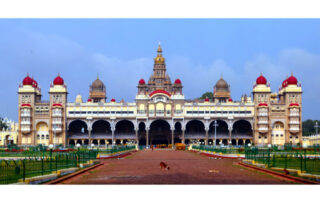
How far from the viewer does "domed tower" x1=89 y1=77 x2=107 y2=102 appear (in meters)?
102

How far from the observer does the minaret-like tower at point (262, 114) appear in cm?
8762

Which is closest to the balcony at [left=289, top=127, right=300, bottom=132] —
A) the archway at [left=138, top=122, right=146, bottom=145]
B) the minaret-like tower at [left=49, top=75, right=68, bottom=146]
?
the archway at [left=138, top=122, right=146, bottom=145]

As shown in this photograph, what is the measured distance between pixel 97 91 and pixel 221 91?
97.3ft

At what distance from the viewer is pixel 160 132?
94.5 meters

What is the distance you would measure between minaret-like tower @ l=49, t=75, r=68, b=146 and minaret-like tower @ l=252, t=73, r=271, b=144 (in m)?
39.3

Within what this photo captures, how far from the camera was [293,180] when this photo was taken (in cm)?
1927

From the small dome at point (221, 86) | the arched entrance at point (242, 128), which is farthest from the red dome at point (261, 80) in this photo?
the small dome at point (221, 86)

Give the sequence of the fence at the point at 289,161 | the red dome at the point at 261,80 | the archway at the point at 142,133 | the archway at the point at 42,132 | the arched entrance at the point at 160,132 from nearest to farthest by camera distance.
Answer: the fence at the point at 289,161
the archway at the point at 42,132
the red dome at the point at 261,80
the archway at the point at 142,133
the arched entrance at the point at 160,132

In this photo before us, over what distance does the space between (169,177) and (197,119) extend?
228ft

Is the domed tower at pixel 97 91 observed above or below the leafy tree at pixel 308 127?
above

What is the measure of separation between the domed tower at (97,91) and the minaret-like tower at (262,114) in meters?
35.1

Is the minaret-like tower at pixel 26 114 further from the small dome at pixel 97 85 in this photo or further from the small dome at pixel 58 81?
the small dome at pixel 97 85

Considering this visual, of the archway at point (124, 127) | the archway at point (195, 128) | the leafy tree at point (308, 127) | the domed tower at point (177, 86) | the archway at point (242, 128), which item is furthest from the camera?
the leafy tree at point (308, 127)

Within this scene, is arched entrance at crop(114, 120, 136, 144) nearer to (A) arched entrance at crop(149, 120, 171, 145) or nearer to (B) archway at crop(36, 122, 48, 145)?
(A) arched entrance at crop(149, 120, 171, 145)
